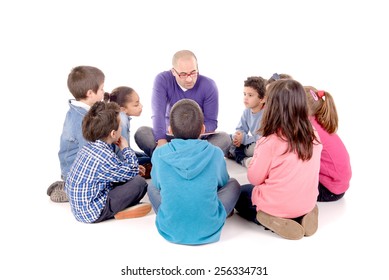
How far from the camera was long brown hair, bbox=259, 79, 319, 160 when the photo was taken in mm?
3182

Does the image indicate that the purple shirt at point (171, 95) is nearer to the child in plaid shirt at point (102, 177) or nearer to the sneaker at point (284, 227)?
the child in plaid shirt at point (102, 177)

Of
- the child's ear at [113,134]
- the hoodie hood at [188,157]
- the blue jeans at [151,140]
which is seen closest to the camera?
the hoodie hood at [188,157]

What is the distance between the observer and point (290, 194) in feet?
10.6

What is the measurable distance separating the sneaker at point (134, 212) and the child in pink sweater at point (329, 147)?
1.39 meters

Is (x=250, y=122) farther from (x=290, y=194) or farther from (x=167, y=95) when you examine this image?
(x=290, y=194)

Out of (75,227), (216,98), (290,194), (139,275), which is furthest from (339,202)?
(75,227)

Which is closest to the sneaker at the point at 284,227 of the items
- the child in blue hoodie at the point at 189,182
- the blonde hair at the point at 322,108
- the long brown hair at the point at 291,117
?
the child in blue hoodie at the point at 189,182

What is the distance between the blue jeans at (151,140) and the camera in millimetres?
4609

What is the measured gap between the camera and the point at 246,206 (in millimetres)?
3572

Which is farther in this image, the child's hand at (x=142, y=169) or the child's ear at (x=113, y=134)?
the child's hand at (x=142, y=169)

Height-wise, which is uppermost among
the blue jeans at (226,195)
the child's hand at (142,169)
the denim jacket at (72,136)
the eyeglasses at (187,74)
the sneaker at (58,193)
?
the eyeglasses at (187,74)

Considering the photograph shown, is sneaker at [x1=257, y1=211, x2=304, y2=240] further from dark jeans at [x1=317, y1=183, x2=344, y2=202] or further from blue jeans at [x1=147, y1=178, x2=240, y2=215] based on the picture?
dark jeans at [x1=317, y1=183, x2=344, y2=202]

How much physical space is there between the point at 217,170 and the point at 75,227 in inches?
44.7

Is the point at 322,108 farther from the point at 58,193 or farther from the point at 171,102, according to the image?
the point at 58,193
